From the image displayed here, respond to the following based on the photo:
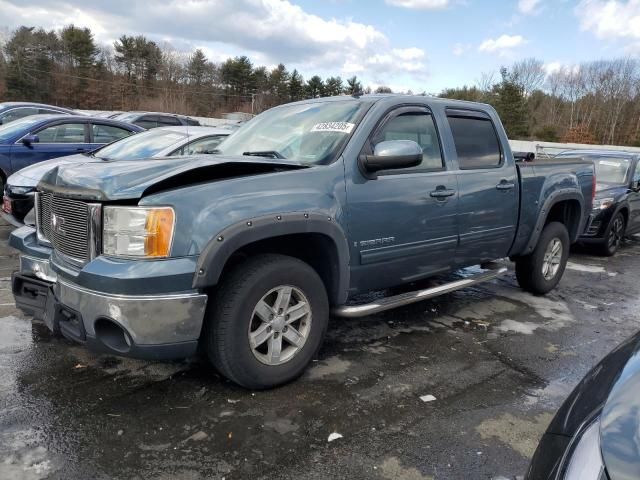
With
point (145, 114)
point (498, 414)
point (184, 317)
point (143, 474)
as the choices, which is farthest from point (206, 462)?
point (145, 114)

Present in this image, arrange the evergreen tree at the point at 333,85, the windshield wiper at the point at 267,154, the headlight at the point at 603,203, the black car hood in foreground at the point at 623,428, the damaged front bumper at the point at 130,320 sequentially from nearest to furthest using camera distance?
the black car hood in foreground at the point at 623,428, the damaged front bumper at the point at 130,320, the windshield wiper at the point at 267,154, the headlight at the point at 603,203, the evergreen tree at the point at 333,85

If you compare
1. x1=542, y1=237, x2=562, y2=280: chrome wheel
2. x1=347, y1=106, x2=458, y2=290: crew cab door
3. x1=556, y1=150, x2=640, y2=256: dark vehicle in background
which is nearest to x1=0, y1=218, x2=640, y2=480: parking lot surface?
x1=347, y1=106, x2=458, y2=290: crew cab door

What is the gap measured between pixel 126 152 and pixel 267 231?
14.9 feet

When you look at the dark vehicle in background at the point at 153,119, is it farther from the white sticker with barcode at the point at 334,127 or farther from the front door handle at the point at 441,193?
the front door handle at the point at 441,193

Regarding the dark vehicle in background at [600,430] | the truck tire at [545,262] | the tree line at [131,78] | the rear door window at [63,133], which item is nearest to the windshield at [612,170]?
the truck tire at [545,262]

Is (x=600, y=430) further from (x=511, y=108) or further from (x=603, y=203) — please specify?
(x=511, y=108)

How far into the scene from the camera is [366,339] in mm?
4180

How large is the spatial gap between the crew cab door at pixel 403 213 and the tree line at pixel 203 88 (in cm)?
5109

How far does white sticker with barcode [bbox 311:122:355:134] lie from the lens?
3.64 metres

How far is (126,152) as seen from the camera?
6.69 m

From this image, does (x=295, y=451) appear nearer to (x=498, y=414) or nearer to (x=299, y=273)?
(x=299, y=273)

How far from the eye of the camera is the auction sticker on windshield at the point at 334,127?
3644 mm

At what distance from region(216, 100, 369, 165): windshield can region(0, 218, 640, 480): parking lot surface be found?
1548 millimetres

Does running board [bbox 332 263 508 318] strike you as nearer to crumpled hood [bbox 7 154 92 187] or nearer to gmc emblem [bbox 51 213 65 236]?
gmc emblem [bbox 51 213 65 236]
